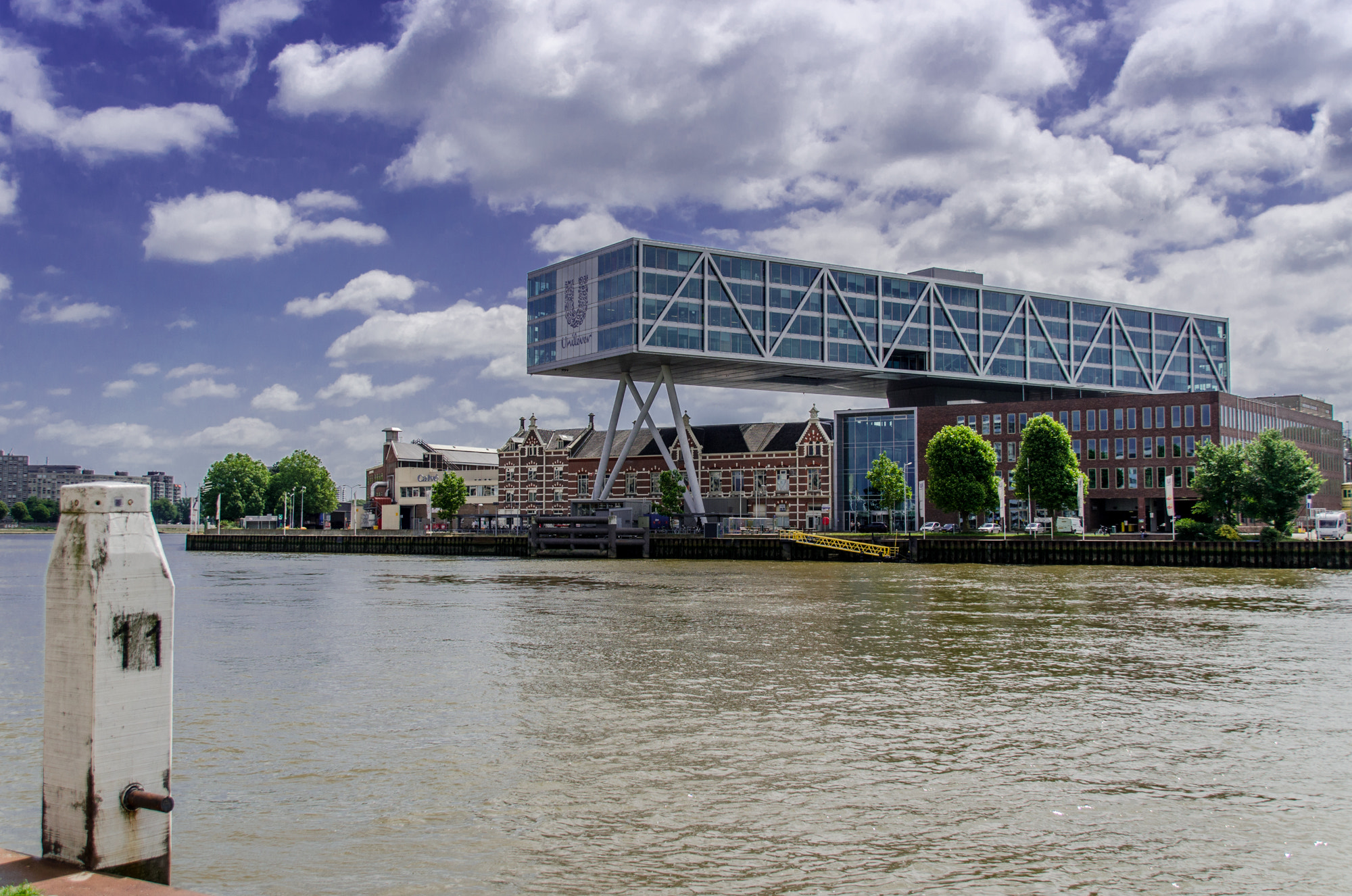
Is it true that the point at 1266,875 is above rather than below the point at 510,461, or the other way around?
below

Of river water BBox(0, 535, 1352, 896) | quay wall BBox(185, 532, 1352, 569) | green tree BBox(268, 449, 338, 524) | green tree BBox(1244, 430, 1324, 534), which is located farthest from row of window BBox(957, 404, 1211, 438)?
green tree BBox(268, 449, 338, 524)

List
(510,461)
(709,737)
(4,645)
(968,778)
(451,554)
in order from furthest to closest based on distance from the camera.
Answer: (510,461), (451,554), (4,645), (709,737), (968,778)

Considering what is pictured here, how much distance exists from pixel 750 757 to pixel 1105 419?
346ft

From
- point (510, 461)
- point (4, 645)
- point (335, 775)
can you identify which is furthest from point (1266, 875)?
point (510, 461)

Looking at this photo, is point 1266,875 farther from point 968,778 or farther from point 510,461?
point 510,461

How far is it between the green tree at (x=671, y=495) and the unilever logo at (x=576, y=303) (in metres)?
21.9

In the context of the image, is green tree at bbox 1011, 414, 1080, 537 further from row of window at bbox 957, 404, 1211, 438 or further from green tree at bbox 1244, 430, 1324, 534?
green tree at bbox 1244, 430, 1324, 534

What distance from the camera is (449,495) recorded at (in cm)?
14962

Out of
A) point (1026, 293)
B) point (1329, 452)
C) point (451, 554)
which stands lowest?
point (451, 554)

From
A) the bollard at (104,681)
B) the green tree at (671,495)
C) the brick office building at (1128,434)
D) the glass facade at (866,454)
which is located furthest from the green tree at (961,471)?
the bollard at (104,681)

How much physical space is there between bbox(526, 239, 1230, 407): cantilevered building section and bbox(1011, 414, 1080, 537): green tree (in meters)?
22.7

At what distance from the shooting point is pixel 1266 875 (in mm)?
10336

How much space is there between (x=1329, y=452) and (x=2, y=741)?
145m

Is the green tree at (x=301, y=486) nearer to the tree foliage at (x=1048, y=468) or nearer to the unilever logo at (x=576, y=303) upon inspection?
the unilever logo at (x=576, y=303)
